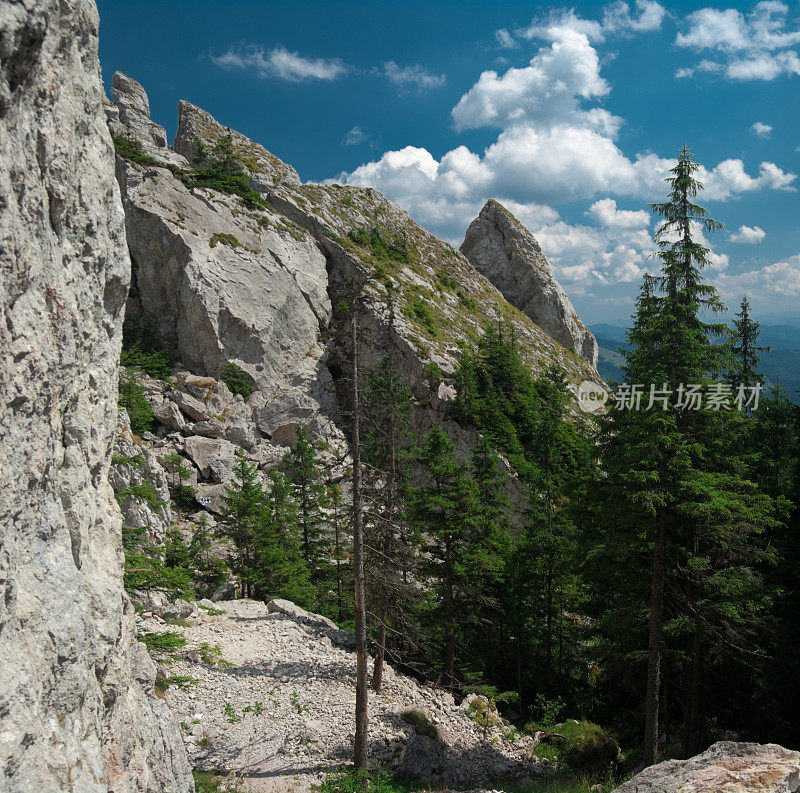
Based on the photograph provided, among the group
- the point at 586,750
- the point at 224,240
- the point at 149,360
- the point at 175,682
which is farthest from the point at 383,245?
the point at 586,750

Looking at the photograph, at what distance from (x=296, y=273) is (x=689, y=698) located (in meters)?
40.5

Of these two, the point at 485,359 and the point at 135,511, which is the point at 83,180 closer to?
the point at 135,511

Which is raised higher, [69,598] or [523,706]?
[69,598]

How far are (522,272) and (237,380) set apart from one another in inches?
1744

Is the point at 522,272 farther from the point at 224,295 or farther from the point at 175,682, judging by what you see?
the point at 175,682

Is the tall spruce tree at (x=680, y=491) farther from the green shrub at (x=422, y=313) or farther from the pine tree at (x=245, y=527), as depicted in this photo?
the green shrub at (x=422, y=313)

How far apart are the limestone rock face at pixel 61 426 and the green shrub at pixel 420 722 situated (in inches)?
363

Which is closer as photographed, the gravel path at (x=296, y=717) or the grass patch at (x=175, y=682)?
the grass patch at (x=175, y=682)

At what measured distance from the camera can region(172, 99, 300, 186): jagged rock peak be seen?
173 feet

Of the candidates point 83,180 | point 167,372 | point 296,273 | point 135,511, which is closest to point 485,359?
point 296,273

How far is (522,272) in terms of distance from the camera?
6750 centimetres

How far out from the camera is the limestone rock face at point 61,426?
3674 mm

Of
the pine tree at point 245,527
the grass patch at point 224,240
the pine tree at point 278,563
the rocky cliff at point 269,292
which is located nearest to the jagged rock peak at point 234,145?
the rocky cliff at point 269,292

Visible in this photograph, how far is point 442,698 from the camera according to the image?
16281 millimetres
